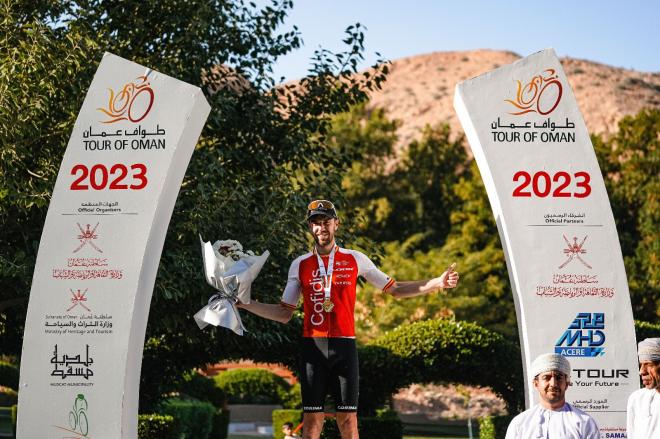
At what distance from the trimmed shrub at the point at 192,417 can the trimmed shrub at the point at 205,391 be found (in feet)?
14.5

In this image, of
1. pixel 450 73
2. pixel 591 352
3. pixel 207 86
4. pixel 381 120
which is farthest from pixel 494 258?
pixel 450 73

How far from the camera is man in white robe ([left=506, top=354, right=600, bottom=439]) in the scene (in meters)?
4.96

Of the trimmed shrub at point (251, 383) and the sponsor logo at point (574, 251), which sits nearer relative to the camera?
the sponsor logo at point (574, 251)

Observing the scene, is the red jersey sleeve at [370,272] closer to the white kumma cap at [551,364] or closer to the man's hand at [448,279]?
the man's hand at [448,279]

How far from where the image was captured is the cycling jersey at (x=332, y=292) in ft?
22.3

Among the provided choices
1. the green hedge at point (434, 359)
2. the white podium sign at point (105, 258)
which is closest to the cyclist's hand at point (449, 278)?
the white podium sign at point (105, 258)

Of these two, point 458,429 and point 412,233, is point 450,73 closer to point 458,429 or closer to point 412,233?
point 412,233

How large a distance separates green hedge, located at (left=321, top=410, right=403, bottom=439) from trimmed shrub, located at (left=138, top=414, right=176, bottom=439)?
7.48 feet

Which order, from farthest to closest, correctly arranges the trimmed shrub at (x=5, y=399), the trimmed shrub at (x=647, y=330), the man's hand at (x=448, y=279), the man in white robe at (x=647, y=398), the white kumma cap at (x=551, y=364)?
the trimmed shrub at (x=5, y=399)
the trimmed shrub at (x=647, y=330)
the man's hand at (x=448, y=279)
the man in white robe at (x=647, y=398)
the white kumma cap at (x=551, y=364)

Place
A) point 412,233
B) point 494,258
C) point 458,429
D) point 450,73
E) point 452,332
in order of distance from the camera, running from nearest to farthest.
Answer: point 452,332, point 458,429, point 494,258, point 412,233, point 450,73

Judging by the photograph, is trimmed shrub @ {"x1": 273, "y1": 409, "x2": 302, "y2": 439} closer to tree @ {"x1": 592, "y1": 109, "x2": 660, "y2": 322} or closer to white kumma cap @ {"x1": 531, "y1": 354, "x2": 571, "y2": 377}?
white kumma cap @ {"x1": 531, "y1": 354, "x2": 571, "y2": 377}

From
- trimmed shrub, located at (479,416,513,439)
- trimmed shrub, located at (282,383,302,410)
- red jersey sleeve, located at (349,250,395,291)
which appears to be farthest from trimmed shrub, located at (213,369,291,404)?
red jersey sleeve, located at (349,250,395,291)

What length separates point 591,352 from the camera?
6.80 m

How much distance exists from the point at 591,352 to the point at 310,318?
6.00 ft
